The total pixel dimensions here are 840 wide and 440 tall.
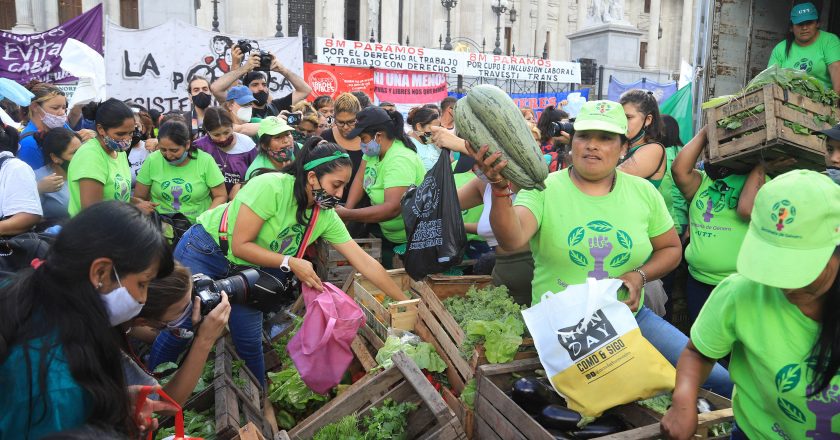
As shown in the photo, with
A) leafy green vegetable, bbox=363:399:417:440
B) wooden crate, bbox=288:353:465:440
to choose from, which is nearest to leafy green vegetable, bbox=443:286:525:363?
wooden crate, bbox=288:353:465:440

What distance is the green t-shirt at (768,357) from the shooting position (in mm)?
1915

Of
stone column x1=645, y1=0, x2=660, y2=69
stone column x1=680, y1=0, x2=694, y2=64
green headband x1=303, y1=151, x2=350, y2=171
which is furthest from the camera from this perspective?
stone column x1=680, y1=0, x2=694, y2=64

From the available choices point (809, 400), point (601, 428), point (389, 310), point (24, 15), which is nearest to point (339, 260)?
point (389, 310)

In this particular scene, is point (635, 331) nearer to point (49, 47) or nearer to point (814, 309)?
point (814, 309)

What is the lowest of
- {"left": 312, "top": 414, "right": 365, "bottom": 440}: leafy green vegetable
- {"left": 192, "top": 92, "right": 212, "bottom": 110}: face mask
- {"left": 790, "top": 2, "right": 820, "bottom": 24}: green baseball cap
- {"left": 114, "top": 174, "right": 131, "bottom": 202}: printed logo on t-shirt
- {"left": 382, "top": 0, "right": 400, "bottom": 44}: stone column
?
{"left": 312, "top": 414, "right": 365, "bottom": 440}: leafy green vegetable

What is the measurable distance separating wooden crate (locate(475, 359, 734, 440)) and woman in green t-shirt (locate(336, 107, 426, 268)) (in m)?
2.46

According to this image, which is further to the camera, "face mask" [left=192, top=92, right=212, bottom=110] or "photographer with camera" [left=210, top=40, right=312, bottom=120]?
"face mask" [left=192, top=92, right=212, bottom=110]

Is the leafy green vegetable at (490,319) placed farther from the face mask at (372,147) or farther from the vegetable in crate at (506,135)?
the face mask at (372,147)

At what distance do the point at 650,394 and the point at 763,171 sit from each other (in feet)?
6.85

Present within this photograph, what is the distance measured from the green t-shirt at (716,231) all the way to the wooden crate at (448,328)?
4.84 ft

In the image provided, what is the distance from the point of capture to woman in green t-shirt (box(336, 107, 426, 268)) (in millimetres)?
5250

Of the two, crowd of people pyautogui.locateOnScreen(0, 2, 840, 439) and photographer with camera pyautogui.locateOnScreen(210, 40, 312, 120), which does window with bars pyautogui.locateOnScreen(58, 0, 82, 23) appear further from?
crowd of people pyautogui.locateOnScreen(0, 2, 840, 439)

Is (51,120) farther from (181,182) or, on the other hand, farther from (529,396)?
(529,396)

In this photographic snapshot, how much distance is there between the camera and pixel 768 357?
6.47ft
